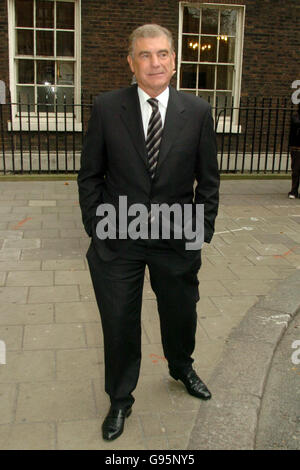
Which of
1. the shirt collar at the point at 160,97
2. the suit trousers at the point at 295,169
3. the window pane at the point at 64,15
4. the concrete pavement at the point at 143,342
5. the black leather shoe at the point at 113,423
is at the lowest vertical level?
the concrete pavement at the point at 143,342

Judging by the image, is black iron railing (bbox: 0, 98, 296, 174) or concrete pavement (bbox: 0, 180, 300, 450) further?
black iron railing (bbox: 0, 98, 296, 174)

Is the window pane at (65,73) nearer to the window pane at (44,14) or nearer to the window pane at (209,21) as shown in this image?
the window pane at (44,14)

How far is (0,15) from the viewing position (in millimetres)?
11203

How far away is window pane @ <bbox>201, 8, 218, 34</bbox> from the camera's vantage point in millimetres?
12109

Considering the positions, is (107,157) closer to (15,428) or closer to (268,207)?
(15,428)

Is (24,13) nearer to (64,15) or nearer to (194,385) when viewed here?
(64,15)

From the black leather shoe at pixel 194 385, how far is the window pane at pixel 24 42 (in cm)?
990

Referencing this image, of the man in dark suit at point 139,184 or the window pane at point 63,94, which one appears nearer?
the man in dark suit at point 139,184

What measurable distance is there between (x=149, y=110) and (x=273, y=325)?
2.21 meters

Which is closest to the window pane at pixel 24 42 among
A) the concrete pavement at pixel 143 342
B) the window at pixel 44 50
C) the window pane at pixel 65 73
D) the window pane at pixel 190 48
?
the window at pixel 44 50

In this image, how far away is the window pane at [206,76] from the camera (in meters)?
12.5

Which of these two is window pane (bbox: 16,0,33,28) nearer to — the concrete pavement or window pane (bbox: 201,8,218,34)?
window pane (bbox: 201,8,218,34)

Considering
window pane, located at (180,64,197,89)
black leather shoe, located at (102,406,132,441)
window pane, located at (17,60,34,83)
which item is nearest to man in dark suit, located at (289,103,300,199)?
window pane, located at (180,64,197,89)

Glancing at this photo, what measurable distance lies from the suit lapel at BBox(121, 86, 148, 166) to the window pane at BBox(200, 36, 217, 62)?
10.2 m
